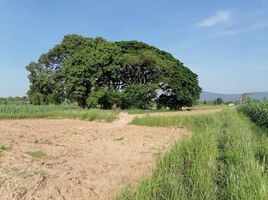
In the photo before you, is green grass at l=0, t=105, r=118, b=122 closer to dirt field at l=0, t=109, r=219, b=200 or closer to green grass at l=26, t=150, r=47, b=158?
dirt field at l=0, t=109, r=219, b=200

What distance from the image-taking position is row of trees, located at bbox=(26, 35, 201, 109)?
33125mm

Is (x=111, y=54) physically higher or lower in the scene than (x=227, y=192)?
higher

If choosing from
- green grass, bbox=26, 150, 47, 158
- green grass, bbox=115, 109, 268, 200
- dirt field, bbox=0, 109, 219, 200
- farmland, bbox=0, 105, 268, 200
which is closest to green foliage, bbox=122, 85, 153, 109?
farmland, bbox=0, 105, 268, 200

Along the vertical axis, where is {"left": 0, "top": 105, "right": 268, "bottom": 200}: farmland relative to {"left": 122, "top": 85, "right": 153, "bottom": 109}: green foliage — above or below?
below

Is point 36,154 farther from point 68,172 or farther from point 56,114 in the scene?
point 56,114

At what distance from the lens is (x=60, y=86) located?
35.8 m

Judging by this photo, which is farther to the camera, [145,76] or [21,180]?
[145,76]

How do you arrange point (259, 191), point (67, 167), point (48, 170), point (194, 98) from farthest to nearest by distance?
point (194, 98) < point (67, 167) < point (48, 170) < point (259, 191)

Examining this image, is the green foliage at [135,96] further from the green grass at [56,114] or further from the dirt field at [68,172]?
the dirt field at [68,172]

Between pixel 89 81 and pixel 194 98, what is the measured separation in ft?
44.4

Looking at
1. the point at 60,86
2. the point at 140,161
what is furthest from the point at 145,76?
the point at 140,161

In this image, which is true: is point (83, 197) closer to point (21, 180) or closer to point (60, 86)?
point (21, 180)

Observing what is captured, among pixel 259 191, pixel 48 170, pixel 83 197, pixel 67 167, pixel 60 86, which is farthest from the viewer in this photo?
pixel 60 86

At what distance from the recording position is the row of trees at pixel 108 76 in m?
33.1
